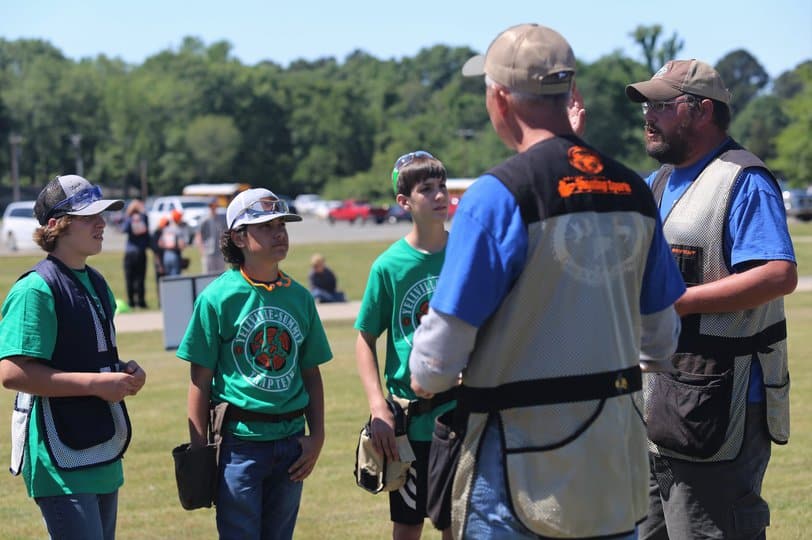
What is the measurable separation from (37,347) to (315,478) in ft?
13.3

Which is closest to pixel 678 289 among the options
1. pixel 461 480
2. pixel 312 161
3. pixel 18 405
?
pixel 461 480

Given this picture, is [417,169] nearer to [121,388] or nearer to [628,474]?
[121,388]

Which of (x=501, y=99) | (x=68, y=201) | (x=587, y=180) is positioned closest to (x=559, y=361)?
(x=587, y=180)

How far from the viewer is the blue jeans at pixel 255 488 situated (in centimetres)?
456

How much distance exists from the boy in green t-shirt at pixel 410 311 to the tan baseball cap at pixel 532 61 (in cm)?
163

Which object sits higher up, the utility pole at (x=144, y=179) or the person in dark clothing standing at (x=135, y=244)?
the person in dark clothing standing at (x=135, y=244)

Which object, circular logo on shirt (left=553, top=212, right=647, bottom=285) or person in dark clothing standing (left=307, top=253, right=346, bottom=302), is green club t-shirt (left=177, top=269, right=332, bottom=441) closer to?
circular logo on shirt (left=553, top=212, right=647, bottom=285)

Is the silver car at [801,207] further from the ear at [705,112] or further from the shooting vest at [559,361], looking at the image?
the shooting vest at [559,361]

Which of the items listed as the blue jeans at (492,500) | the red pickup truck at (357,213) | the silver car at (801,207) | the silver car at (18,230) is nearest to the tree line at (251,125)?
the red pickup truck at (357,213)

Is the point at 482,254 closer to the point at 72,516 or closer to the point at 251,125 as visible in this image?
the point at 72,516

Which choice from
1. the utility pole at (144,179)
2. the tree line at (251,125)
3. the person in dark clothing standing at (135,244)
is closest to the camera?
the person in dark clothing standing at (135,244)

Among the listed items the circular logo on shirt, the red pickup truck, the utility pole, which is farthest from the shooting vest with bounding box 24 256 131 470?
the utility pole

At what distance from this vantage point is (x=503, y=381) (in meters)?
3.09

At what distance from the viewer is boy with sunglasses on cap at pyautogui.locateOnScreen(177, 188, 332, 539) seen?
457 centimetres
